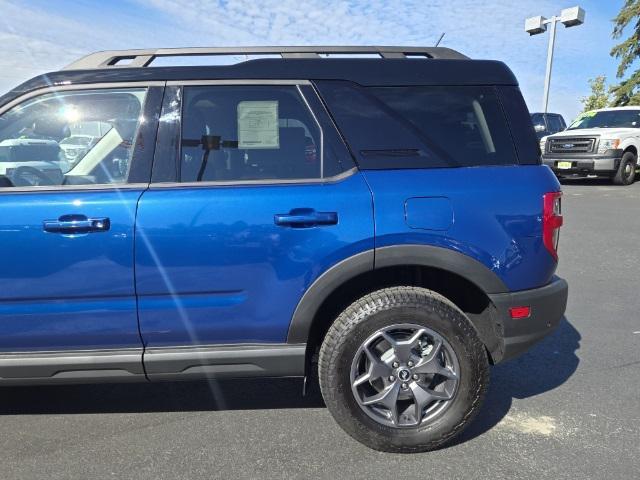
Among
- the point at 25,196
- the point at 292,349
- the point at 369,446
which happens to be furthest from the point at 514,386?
the point at 25,196

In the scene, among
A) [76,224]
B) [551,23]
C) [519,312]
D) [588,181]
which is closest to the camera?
[76,224]

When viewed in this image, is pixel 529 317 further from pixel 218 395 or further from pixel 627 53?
pixel 627 53

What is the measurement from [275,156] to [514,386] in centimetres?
211

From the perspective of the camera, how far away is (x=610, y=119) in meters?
13.6

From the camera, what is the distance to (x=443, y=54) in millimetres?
2689

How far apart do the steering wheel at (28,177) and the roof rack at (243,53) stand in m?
0.58

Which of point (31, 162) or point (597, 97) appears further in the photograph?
point (597, 97)

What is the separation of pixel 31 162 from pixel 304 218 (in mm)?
1450

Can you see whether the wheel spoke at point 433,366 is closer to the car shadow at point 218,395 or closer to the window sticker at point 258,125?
the car shadow at point 218,395

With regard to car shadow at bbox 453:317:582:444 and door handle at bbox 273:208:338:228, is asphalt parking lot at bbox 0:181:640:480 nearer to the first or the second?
car shadow at bbox 453:317:582:444

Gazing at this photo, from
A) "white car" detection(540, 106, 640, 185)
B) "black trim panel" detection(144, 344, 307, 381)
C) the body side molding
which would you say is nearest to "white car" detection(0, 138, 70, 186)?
the body side molding

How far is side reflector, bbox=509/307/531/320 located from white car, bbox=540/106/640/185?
1139cm

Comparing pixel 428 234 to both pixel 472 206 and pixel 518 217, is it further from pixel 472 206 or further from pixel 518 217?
pixel 518 217

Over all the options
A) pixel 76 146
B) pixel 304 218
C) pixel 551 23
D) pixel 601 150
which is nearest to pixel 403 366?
pixel 304 218
